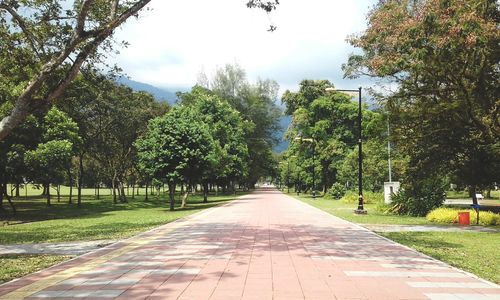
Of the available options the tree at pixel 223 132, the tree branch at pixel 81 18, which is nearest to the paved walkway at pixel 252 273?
the tree branch at pixel 81 18

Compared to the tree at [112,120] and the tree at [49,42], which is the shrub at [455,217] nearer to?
the tree at [49,42]

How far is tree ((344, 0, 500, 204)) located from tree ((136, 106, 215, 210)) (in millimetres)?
12752

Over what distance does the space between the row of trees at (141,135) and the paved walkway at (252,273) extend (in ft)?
20.7

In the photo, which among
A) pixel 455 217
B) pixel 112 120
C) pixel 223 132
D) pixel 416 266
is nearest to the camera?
pixel 416 266

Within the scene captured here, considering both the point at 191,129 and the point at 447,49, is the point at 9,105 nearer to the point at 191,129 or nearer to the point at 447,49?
the point at 191,129

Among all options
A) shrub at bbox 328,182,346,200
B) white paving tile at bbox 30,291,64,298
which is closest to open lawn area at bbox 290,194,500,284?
white paving tile at bbox 30,291,64,298

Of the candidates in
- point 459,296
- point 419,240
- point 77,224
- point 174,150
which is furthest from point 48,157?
point 459,296

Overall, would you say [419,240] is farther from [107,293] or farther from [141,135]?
[141,135]

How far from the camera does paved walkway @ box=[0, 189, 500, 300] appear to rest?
6887 millimetres

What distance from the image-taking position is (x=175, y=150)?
2988cm

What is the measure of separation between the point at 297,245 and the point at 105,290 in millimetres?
6151

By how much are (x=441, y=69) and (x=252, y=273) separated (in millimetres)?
11736

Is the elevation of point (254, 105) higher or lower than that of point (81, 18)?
higher

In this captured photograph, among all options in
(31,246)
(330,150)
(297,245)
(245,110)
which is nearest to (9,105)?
(31,246)
